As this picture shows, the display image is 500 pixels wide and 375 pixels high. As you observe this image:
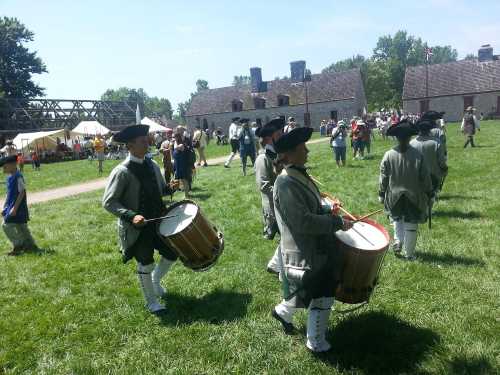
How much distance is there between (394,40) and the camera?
10212cm

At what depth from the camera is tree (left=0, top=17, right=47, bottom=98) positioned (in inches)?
2181

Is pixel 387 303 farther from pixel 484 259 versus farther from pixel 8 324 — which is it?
pixel 8 324

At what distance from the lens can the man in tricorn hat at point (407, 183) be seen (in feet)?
19.8

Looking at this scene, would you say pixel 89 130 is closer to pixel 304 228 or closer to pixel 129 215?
pixel 129 215

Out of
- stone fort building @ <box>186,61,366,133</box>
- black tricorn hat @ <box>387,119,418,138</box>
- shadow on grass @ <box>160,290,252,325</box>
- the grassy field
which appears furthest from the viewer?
stone fort building @ <box>186,61,366,133</box>

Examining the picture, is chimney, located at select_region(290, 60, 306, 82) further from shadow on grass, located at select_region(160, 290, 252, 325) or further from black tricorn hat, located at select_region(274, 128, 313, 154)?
black tricorn hat, located at select_region(274, 128, 313, 154)

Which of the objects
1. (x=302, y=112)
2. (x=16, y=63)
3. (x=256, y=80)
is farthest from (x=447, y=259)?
(x=16, y=63)

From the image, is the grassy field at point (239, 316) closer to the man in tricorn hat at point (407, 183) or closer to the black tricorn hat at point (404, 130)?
the man in tricorn hat at point (407, 183)

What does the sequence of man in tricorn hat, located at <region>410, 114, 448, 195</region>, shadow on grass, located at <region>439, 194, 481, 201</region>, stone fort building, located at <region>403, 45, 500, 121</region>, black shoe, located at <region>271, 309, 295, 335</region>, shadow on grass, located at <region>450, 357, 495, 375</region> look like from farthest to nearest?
stone fort building, located at <region>403, 45, 500, 121</region>
shadow on grass, located at <region>439, 194, 481, 201</region>
man in tricorn hat, located at <region>410, 114, 448, 195</region>
black shoe, located at <region>271, 309, 295, 335</region>
shadow on grass, located at <region>450, 357, 495, 375</region>

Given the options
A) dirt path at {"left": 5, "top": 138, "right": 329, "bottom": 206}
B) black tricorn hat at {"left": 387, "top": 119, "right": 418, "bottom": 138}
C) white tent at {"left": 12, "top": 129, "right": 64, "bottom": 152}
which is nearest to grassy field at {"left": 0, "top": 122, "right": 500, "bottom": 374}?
black tricorn hat at {"left": 387, "top": 119, "right": 418, "bottom": 138}

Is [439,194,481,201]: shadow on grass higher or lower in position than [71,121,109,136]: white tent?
lower

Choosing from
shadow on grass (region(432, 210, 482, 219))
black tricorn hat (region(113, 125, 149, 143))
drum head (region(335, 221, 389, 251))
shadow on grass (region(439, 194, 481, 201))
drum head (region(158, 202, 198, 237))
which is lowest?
shadow on grass (region(432, 210, 482, 219))

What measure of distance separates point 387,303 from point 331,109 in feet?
169

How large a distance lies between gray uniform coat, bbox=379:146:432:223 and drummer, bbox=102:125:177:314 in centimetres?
324
